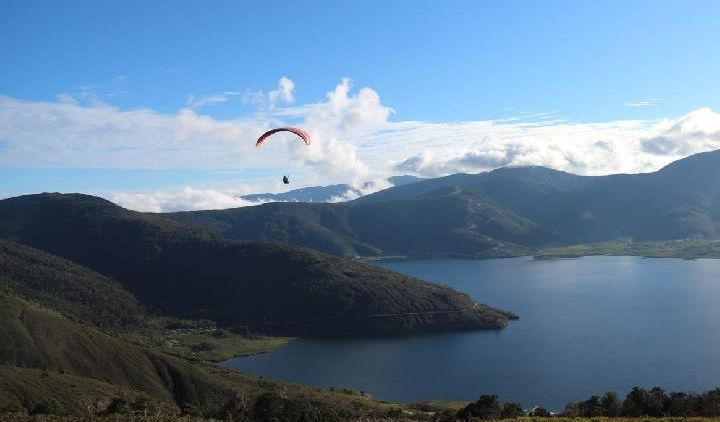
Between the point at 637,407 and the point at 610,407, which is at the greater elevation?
the point at 637,407

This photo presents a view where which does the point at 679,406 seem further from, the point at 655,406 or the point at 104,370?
the point at 104,370

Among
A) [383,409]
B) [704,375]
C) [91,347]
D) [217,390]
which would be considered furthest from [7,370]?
[704,375]

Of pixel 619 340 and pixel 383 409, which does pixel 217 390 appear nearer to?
pixel 383 409

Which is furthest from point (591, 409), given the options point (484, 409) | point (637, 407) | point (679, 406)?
point (484, 409)

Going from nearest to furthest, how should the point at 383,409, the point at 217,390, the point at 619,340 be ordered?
the point at 383,409 < the point at 217,390 < the point at 619,340

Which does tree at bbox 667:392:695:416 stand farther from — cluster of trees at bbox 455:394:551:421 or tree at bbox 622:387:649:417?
cluster of trees at bbox 455:394:551:421

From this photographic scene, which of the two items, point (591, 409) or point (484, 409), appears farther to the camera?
point (591, 409)

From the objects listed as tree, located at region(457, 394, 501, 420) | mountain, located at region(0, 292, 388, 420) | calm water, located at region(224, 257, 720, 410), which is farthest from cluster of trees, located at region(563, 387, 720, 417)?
mountain, located at region(0, 292, 388, 420)

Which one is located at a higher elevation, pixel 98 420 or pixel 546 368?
pixel 98 420

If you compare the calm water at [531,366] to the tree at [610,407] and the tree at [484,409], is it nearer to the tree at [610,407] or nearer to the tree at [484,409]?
the tree at [610,407]
